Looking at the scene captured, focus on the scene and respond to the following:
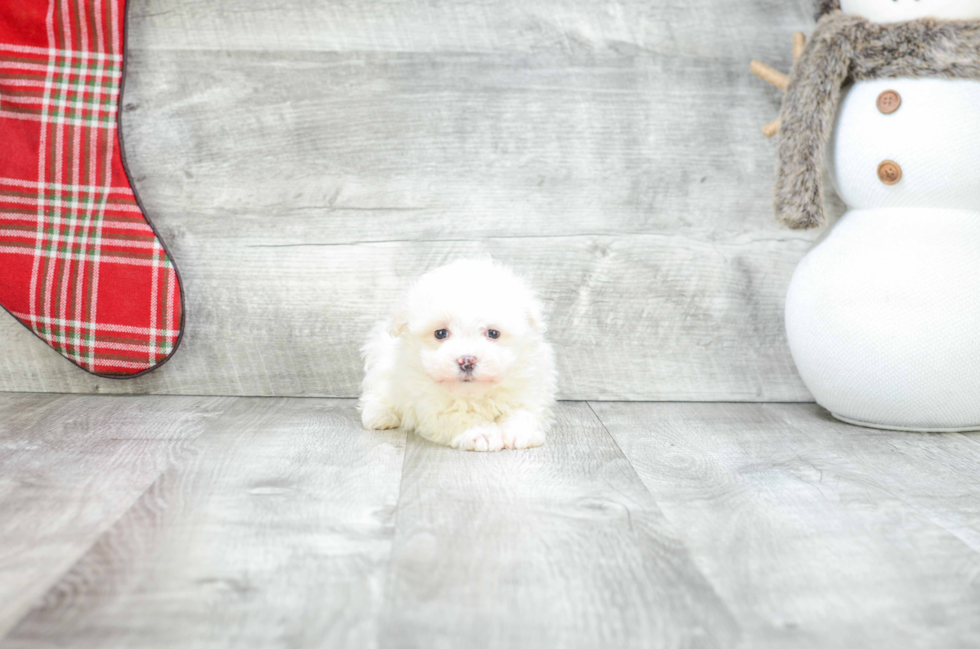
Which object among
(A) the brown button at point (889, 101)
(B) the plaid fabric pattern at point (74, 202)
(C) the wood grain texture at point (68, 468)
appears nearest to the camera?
(C) the wood grain texture at point (68, 468)

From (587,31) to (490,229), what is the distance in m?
0.48

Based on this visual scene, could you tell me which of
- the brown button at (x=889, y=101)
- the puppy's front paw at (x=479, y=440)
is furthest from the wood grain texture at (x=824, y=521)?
the brown button at (x=889, y=101)

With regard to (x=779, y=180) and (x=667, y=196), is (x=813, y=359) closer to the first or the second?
(x=779, y=180)

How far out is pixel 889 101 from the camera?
1404 mm

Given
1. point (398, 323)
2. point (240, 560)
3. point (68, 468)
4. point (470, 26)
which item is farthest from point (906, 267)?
point (68, 468)

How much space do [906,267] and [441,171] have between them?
94 cm

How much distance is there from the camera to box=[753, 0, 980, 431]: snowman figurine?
4.51 feet

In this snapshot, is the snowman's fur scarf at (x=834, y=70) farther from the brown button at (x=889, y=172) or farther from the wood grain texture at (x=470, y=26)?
the wood grain texture at (x=470, y=26)

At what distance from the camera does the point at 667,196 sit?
1771 millimetres

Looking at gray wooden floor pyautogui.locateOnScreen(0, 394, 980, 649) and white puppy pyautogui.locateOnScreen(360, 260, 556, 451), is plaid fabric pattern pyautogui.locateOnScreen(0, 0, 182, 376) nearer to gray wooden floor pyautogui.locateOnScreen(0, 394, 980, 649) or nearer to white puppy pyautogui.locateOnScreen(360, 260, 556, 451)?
gray wooden floor pyautogui.locateOnScreen(0, 394, 980, 649)

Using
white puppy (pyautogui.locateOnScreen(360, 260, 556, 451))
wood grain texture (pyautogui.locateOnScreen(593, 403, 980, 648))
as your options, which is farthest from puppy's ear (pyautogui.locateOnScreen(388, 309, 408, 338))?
wood grain texture (pyautogui.locateOnScreen(593, 403, 980, 648))

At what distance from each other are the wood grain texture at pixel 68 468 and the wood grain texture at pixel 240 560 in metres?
0.03

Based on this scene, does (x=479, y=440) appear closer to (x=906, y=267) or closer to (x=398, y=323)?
(x=398, y=323)

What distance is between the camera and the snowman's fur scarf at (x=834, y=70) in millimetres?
1353
